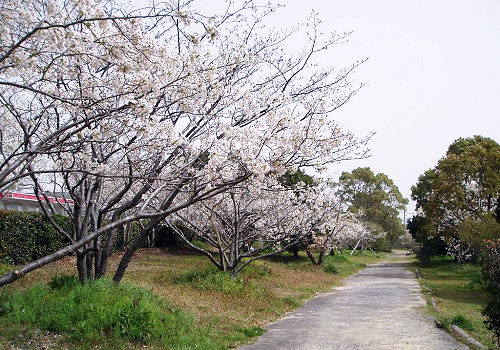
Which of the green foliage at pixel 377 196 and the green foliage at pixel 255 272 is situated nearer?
the green foliage at pixel 255 272

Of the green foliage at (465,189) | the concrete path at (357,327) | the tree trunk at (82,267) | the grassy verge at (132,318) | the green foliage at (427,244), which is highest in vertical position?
the green foliage at (465,189)

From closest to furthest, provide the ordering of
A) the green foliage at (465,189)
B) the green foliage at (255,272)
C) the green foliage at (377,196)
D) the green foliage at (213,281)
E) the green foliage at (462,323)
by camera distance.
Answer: the green foliage at (462,323), the green foliage at (213,281), the green foliage at (255,272), the green foliage at (465,189), the green foliage at (377,196)

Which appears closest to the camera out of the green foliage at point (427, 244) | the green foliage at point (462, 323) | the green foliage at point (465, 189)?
the green foliage at point (462, 323)

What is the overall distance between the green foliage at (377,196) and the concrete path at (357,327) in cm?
4699

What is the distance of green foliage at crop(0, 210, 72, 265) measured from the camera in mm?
15672

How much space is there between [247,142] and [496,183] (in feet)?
72.5

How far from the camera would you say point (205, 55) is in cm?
602

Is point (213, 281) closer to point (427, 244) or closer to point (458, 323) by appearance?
point (458, 323)

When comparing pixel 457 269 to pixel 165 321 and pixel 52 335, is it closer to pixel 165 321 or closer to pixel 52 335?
pixel 165 321

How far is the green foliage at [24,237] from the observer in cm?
1567

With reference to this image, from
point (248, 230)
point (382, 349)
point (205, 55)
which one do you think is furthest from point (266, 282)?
point (205, 55)

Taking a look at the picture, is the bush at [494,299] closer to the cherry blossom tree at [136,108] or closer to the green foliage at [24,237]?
the cherry blossom tree at [136,108]

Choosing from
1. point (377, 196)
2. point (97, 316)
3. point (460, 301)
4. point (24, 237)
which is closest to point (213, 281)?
point (97, 316)

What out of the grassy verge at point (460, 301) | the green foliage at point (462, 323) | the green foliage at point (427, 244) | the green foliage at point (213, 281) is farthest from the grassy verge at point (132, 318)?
the green foliage at point (427, 244)
